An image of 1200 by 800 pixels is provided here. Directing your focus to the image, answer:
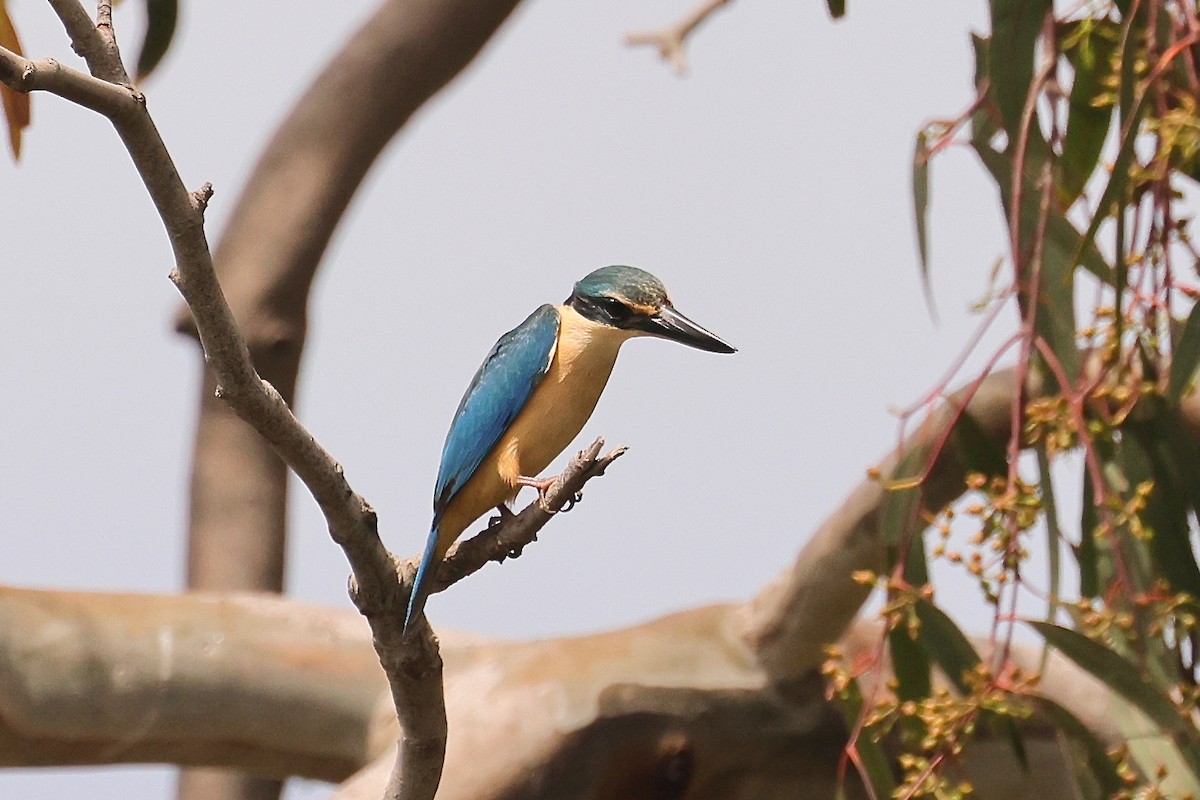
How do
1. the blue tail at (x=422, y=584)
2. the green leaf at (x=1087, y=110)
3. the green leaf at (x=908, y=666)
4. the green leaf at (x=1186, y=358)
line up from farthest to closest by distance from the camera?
the green leaf at (x=908, y=666)
the green leaf at (x=1087, y=110)
the green leaf at (x=1186, y=358)
the blue tail at (x=422, y=584)

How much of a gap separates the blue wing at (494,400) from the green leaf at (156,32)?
0.55 m

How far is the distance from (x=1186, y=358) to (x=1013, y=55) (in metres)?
0.40

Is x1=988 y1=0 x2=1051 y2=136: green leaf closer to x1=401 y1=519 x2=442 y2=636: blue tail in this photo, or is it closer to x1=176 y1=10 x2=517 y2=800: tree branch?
x1=401 y1=519 x2=442 y2=636: blue tail

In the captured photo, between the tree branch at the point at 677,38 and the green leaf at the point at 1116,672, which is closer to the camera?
the green leaf at the point at 1116,672

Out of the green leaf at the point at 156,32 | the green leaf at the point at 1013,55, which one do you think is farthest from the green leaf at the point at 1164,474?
the green leaf at the point at 156,32

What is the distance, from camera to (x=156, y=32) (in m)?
1.78

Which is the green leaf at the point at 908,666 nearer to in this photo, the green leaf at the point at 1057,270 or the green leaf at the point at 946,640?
the green leaf at the point at 946,640

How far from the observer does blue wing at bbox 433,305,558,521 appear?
157 centimetres

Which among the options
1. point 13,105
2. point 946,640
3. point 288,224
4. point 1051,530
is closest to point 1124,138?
point 1051,530

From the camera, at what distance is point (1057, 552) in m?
1.75

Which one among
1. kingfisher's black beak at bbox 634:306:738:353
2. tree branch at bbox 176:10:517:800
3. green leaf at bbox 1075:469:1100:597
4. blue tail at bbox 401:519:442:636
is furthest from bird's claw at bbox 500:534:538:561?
tree branch at bbox 176:10:517:800

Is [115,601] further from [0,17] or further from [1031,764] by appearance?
[1031,764]

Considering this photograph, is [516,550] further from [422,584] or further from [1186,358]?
[1186,358]

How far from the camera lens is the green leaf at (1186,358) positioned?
5.26ft
